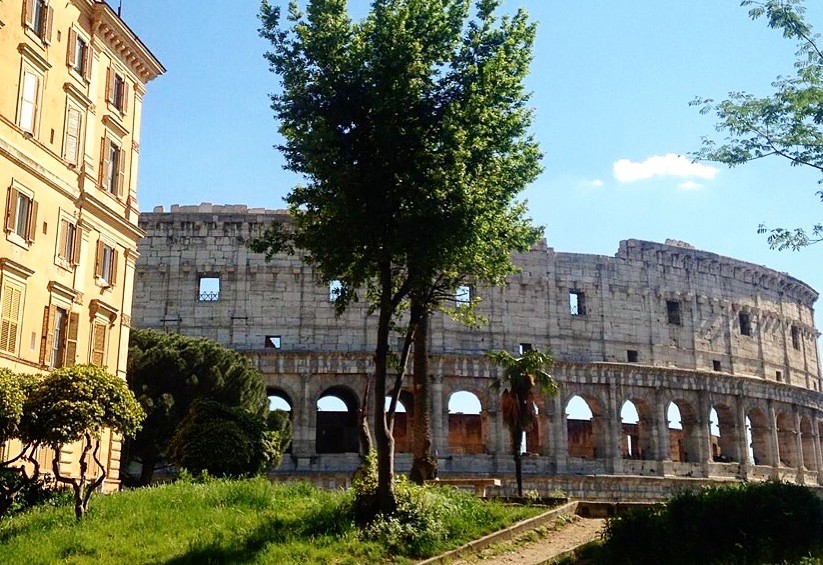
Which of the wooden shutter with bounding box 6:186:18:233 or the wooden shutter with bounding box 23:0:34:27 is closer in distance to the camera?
the wooden shutter with bounding box 6:186:18:233

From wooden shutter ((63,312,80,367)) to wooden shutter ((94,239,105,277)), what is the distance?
1.87 meters

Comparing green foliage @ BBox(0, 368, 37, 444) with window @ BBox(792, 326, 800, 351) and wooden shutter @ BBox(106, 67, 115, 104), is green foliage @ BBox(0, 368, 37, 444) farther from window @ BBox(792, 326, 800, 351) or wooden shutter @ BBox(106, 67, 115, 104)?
window @ BBox(792, 326, 800, 351)

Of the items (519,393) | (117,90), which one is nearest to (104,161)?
(117,90)

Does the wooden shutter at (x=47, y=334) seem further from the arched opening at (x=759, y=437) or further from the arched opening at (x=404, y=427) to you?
the arched opening at (x=759, y=437)

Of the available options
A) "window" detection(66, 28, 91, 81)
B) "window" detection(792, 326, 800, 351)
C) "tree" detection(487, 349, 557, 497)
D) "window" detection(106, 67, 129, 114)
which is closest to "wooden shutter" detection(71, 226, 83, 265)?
"window" detection(66, 28, 91, 81)

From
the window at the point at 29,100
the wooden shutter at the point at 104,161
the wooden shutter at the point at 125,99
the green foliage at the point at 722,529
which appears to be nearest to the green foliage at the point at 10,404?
the window at the point at 29,100

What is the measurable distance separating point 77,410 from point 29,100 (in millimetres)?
9301

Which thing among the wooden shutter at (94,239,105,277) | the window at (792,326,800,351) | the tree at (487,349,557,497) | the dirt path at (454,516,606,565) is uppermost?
the window at (792,326,800,351)

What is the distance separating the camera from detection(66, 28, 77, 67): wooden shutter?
26703 mm

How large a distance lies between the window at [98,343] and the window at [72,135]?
187 inches

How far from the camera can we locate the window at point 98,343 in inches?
1089

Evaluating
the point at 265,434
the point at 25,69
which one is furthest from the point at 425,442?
the point at 25,69

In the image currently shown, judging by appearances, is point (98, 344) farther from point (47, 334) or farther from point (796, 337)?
point (796, 337)

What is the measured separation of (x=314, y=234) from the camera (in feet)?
68.3
